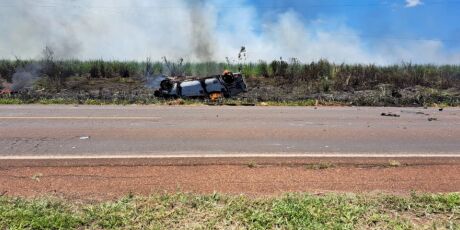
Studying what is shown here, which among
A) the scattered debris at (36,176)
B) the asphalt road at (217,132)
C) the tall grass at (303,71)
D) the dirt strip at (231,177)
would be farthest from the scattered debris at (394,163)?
the tall grass at (303,71)

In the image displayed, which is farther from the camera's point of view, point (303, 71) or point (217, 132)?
point (303, 71)

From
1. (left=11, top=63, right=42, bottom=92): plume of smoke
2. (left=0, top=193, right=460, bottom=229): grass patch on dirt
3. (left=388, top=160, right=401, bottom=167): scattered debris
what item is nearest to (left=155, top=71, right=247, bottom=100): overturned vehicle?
(left=11, top=63, right=42, bottom=92): plume of smoke

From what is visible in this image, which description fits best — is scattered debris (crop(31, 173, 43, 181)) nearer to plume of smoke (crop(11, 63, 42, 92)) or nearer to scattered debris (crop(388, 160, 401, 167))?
scattered debris (crop(388, 160, 401, 167))

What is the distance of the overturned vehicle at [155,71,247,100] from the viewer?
17.5 metres

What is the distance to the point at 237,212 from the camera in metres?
4.79

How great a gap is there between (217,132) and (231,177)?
338 cm

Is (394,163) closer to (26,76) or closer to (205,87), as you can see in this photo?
(205,87)

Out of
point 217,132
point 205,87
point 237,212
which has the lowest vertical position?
point 237,212

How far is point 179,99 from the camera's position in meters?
16.9

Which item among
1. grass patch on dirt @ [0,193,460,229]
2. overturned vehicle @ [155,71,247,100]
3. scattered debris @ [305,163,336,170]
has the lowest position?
grass patch on dirt @ [0,193,460,229]

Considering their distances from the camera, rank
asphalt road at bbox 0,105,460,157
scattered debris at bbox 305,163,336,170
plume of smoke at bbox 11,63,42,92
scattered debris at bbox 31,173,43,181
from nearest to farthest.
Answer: scattered debris at bbox 31,173,43,181 < scattered debris at bbox 305,163,336,170 < asphalt road at bbox 0,105,460,157 < plume of smoke at bbox 11,63,42,92

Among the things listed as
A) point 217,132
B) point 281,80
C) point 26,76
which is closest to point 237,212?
point 217,132

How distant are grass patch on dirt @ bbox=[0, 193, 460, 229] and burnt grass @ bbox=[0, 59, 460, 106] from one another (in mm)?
12460

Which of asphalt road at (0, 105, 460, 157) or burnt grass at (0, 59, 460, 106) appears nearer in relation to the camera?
asphalt road at (0, 105, 460, 157)
